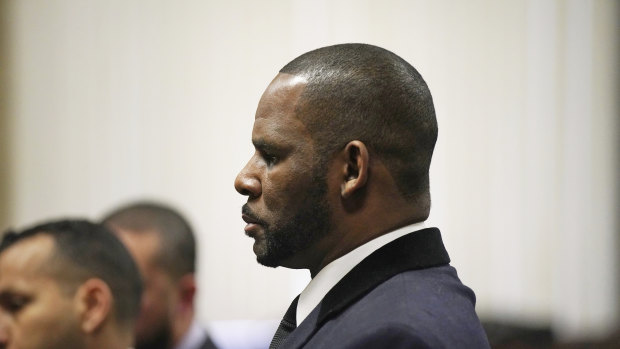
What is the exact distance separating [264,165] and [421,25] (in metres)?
3.77

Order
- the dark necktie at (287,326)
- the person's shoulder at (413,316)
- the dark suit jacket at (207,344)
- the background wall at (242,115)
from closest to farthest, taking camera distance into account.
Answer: the person's shoulder at (413,316) < the dark necktie at (287,326) < the dark suit jacket at (207,344) < the background wall at (242,115)

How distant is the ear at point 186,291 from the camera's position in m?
3.08

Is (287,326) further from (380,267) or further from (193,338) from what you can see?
(193,338)

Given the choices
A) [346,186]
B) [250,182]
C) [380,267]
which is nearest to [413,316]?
[380,267]

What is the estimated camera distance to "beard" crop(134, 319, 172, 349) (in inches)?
118

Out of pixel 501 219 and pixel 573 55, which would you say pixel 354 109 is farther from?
pixel 573 55

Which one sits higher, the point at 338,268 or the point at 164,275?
the point at 338,268

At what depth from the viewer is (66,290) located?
222 cm

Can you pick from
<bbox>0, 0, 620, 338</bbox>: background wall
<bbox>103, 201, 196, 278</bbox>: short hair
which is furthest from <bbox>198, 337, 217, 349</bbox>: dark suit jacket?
<bbox>0, 0, 620, 338</bbox>: background wall

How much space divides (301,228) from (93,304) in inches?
36.6

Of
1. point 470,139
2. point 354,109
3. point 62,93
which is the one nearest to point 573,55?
point 470,139

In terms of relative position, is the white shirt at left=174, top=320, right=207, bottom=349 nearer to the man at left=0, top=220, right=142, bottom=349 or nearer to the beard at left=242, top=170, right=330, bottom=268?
the man at left=0, top=220, right=142, bottom=349

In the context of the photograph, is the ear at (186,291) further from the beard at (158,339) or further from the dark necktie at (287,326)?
the dark necktie at (287,326)

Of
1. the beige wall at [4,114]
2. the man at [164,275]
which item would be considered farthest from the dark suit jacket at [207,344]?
the beige wall at [4,114]
